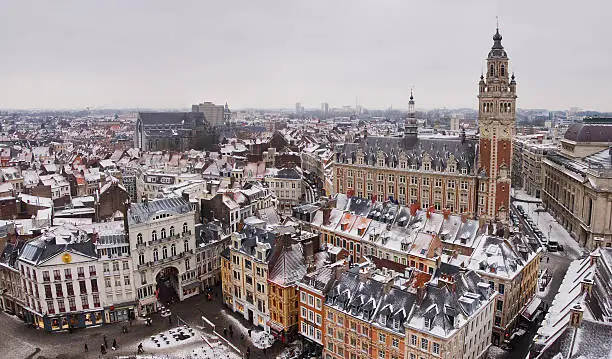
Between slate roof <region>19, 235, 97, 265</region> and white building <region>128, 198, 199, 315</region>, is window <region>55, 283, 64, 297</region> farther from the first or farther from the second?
white building <region>128, 198, 199, 315</region>

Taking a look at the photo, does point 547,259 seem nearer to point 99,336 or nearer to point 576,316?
point 576,316

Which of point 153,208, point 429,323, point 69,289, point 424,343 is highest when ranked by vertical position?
point 153,208

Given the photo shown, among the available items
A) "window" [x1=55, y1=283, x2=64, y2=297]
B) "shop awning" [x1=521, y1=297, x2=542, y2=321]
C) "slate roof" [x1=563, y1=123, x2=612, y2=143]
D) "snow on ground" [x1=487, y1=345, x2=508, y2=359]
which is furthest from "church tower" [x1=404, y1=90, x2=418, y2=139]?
"window" [x1=55, y1=283, x2=64, y2=297]

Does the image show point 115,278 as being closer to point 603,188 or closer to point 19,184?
point 19,184

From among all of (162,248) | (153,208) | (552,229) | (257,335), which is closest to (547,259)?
(552,229)

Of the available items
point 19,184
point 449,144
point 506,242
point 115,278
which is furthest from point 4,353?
point 449,144
